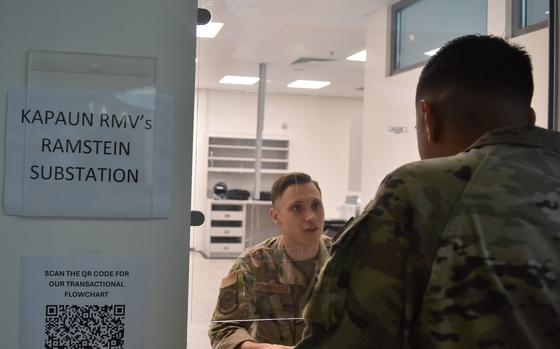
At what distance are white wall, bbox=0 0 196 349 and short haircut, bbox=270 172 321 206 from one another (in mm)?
461

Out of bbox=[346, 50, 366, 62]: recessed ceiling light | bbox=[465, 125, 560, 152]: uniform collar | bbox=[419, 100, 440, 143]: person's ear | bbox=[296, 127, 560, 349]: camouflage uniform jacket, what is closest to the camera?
bbox=[296, 127, 560, 349]: camouflage uniform jacket

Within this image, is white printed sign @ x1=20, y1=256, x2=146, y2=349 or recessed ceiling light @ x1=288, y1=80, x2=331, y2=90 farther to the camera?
recessed ceiling light @ x1=288, y1=80, x2=331, y2=90

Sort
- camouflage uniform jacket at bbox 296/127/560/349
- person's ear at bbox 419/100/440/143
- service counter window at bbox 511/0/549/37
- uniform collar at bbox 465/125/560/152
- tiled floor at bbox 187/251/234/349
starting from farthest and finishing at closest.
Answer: service counter window at bbox 511/0/549/37, tiled floor at bbox 187/251/234/349, person's ear at bbox 419/100/440/143, uniform collar at bbox 465/125/560/152, camouflage uniform jacket at bbox 296/127/560/349

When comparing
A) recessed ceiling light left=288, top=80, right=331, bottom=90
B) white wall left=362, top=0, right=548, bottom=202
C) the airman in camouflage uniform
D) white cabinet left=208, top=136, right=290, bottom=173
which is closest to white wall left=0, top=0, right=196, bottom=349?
white cabinet left=208, top=136, right=290, bottom=173

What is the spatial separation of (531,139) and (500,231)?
0.22 metres

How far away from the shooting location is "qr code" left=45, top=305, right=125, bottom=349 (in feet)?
3.87

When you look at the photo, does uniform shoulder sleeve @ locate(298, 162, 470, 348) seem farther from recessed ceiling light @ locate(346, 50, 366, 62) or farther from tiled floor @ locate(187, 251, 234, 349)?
recessed ceiling light @ locate(346, 50, 366, 62)

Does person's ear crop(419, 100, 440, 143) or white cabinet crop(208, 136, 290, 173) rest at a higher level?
person's ear crop(419, 100, 440, 143)

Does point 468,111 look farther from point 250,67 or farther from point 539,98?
point 539,98

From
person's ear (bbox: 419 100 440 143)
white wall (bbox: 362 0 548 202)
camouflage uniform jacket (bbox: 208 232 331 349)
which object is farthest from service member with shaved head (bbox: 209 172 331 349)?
person's ear (bbox: 419 100 440 143)

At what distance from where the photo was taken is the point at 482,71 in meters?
1.07

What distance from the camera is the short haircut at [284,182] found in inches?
66.7

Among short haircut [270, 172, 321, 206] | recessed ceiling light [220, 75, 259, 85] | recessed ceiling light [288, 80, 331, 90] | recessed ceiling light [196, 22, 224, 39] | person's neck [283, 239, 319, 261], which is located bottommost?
person's neck [283, 239, 319, 261]

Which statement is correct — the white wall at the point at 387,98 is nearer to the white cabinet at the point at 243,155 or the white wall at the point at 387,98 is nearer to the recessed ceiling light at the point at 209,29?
the white cabinet at the point at 243,155
